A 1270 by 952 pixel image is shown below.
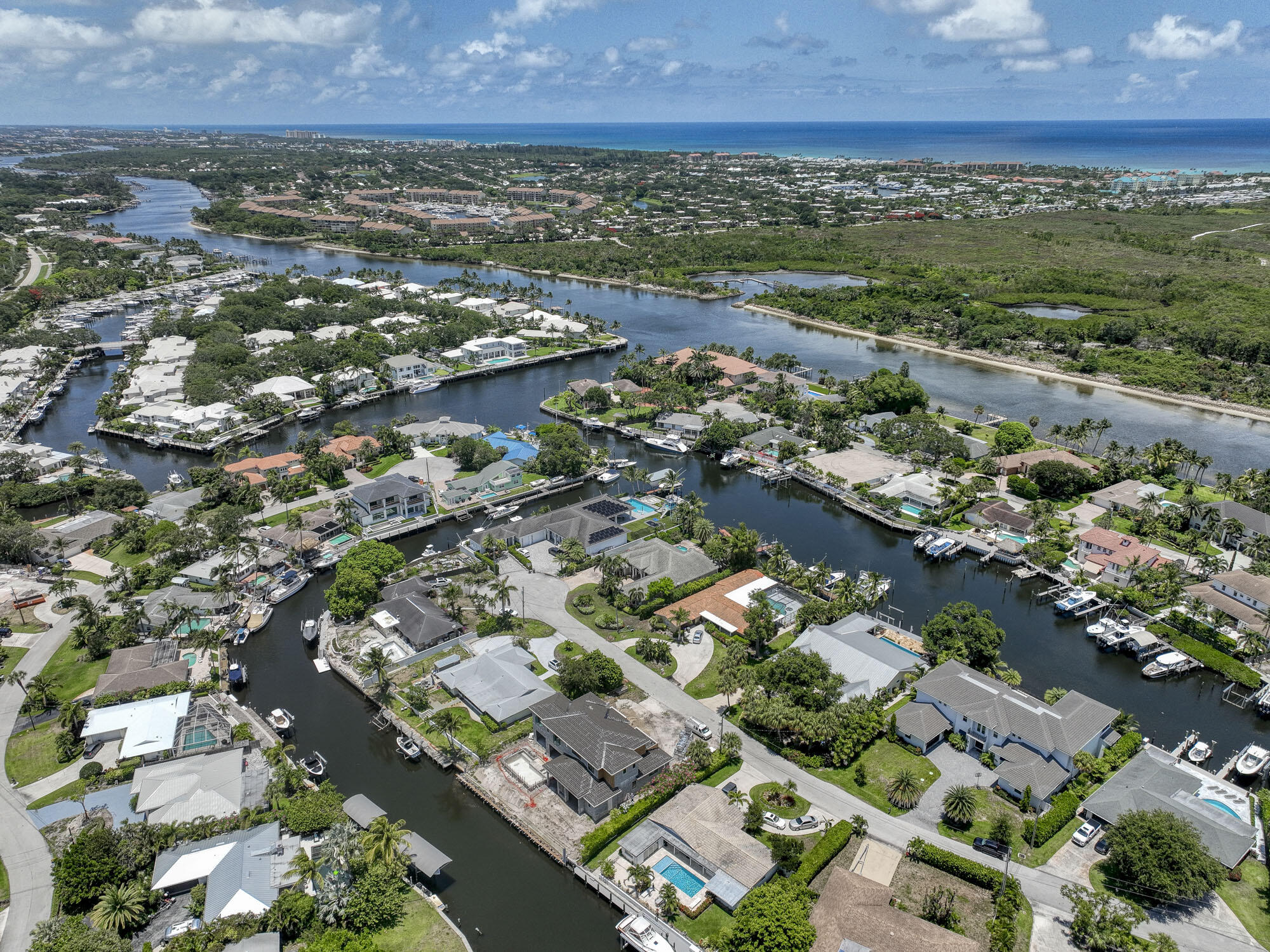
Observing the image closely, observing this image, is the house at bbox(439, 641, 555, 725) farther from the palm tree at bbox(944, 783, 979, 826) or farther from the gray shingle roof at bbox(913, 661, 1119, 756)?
the gray shingle roof at bbox(913, 661, 1119, 756)

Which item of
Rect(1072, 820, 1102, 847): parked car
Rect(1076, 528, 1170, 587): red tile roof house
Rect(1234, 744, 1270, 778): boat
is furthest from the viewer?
Rect(1076, 528, 1170, 587): red tile roof house

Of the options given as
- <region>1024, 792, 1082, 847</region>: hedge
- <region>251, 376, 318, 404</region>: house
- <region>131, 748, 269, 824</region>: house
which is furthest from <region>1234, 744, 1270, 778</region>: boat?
<region>251, 376, 318, 404</region>: house

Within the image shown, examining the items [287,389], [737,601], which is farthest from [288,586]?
[287,389]

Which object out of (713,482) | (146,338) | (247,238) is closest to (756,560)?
(713,482)

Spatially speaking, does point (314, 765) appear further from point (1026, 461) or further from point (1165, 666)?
point (1026, 461)

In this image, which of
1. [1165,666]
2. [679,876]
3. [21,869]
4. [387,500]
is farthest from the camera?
[387,500]

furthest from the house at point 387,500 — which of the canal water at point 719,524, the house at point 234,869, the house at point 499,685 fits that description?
the house at point 234,869
